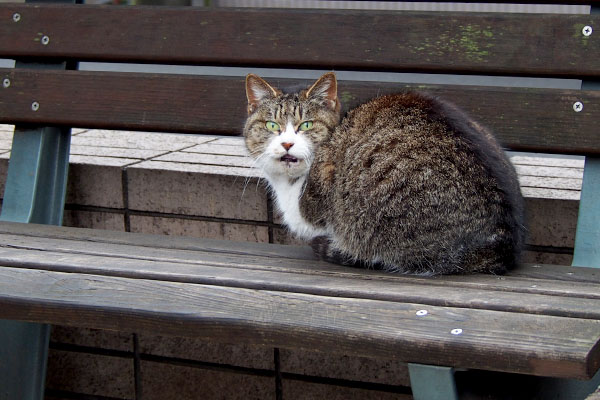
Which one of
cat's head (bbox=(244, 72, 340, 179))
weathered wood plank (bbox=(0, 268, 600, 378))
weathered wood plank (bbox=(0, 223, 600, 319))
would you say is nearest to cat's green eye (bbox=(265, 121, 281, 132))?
cat's head (bbox=(244, 72, 340, 179))

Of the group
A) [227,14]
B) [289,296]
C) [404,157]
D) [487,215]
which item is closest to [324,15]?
[227,14]

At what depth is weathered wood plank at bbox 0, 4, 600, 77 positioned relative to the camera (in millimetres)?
2289

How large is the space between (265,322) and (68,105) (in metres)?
1.42

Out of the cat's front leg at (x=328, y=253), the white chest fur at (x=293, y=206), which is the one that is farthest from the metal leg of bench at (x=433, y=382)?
the white chest fur at (x=293, y=206)

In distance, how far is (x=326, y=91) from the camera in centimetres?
231

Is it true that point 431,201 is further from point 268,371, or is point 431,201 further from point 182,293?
point 268,371

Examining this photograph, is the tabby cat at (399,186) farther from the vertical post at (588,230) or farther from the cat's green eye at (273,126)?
the vertical post at (588,230)

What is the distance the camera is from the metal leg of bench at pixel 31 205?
2.41m

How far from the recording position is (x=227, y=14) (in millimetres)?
2551

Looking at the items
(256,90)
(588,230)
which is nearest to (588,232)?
(588,230)

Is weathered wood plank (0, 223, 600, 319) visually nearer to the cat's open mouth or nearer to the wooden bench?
the wooden bench

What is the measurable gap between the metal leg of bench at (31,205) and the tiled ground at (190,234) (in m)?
0.10

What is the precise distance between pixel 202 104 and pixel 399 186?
0.87m

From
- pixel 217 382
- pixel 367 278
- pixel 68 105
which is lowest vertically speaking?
pixel 217 382
